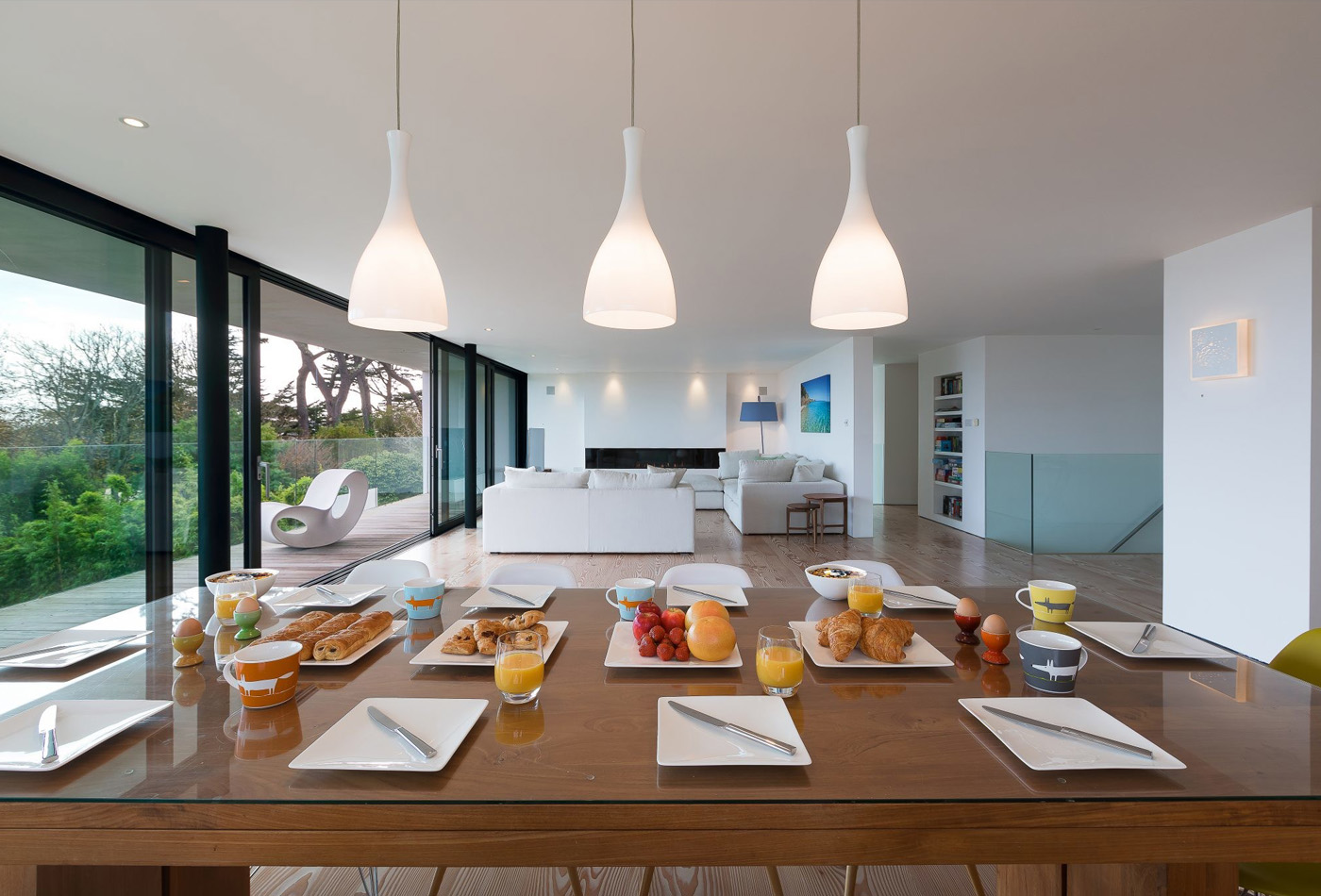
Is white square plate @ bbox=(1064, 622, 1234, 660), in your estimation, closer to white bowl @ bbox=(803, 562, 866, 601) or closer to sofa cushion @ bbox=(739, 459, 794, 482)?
white bowl @ bbox=(803, 562, 866, 601)

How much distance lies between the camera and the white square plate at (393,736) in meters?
0.81

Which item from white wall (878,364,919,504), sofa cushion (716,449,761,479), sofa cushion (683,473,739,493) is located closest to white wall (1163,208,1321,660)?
sofa cushion (716,449,761,479)

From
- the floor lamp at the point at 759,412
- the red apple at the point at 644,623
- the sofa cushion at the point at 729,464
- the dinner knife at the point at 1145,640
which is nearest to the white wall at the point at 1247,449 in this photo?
the dinner knife at the point at 1145,640

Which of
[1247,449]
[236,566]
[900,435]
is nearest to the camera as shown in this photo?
[1247,449]

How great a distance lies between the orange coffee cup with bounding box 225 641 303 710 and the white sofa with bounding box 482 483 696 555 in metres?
4.97

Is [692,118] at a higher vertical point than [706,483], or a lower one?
higher

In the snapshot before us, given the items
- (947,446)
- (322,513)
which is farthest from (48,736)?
(947,446)

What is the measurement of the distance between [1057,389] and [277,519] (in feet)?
27.4

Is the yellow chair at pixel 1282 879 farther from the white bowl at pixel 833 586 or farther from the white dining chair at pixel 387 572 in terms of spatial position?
the white dining chair at pixel 387 572

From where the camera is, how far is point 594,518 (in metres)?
6.02

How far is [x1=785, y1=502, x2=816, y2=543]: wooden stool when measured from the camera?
22.4 ft

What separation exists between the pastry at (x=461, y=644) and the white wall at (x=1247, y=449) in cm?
413

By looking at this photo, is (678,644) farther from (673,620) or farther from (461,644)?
(461,644)

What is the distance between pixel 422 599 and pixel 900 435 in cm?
966
